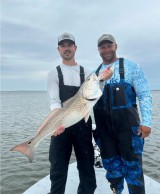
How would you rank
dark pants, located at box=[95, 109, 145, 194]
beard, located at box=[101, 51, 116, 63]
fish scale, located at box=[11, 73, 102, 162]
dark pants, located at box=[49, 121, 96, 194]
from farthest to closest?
beard, located at box=[101, 51, 116, 63] < dark pants, located at box=[49, 121, 96, 194] < dark pants, located at box=[95, 109, 145, 194] < fish scale, located at box=[11, 73, 102, 162]

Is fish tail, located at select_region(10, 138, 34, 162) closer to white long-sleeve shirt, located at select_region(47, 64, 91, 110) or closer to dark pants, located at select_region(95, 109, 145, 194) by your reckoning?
white long-sleeve shirt, located at select_region(47, 64, 91, 110)

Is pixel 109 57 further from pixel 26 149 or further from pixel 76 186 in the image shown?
pixel 76 186

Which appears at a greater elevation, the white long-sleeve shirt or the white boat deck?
the white long-sleeve shirt

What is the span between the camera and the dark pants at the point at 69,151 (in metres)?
4.73

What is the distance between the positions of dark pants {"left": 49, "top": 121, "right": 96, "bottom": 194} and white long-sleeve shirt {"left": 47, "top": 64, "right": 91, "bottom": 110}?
21.5 inches

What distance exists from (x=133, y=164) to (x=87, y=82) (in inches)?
61.4

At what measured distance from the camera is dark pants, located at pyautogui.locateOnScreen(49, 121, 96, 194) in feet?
15.5

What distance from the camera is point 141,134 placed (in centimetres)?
457

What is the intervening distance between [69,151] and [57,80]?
123cm

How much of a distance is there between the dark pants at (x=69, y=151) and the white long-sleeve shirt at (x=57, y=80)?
546 mm

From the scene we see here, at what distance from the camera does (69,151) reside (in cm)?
486

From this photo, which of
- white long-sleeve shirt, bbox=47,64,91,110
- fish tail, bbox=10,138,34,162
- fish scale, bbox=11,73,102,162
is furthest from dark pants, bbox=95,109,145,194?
fish tail, bbox=10,138,34,162

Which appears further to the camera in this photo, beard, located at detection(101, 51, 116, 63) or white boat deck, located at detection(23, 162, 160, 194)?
white boat deck, located at detection(23, 162, 160, 194)

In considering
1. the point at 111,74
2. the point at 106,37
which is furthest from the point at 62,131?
the point at 106,37
